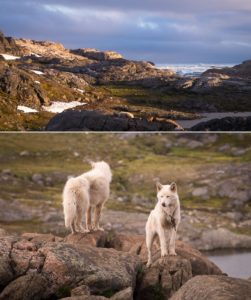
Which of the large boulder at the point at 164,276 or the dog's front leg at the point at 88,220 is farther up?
the dog's front leg at the point at 88,220

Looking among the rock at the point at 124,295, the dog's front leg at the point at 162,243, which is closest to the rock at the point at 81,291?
the rock at the point at 124,295

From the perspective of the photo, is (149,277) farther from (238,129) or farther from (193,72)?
(193,72)

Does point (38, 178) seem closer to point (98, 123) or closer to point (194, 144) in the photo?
point (194, 144)

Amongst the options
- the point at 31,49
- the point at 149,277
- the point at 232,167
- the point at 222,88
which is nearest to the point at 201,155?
the point at 232,167

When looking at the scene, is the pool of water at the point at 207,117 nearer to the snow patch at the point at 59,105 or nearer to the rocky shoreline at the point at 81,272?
the rocky shoreline at the point at 81,272

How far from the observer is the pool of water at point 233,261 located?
1398cm

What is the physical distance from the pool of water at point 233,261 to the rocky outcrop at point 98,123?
4.13m

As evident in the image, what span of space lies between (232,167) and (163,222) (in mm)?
5305

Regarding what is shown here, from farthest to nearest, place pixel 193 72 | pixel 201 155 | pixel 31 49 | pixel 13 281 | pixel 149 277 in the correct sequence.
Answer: pixel 31 49, pixel 201 155, pixel 193 72, pixel 149 277, pixel 13 281

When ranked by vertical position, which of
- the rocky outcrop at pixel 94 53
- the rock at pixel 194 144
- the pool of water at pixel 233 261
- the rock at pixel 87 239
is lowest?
the pool of water at pixel 233 261

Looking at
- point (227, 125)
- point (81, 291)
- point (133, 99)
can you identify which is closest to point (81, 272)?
point (81, 291)

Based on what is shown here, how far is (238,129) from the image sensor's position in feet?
36.2

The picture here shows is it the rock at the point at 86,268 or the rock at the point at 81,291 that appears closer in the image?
the rock at the point at 81,291

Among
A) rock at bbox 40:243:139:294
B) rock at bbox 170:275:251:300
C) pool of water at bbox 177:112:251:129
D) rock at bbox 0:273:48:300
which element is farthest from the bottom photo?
rock at bbox 170:275:251:300
